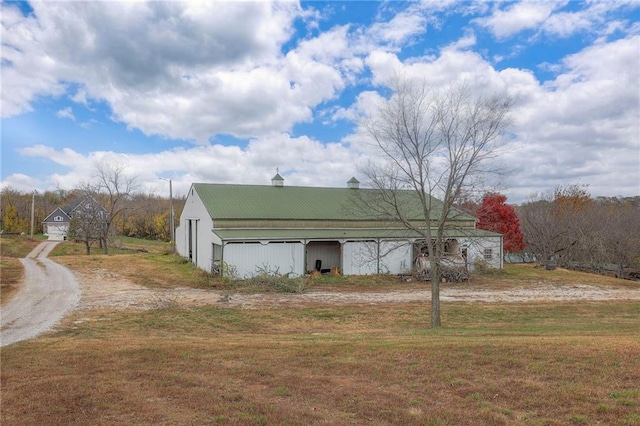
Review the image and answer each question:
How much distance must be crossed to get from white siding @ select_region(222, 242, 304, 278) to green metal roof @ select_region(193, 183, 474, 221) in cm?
337

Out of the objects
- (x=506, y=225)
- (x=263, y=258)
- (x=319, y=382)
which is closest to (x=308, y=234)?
(x=263, y=258)

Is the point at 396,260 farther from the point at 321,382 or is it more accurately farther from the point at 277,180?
the point at 321,382

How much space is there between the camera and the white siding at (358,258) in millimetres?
27375

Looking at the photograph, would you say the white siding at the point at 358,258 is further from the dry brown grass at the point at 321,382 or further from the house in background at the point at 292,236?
the dry brown grass at the point at 321,382

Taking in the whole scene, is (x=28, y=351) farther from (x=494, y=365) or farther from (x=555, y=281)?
(x=555, y=281)

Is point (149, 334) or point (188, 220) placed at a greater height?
point (188, 220)

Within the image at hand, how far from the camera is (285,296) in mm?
20734

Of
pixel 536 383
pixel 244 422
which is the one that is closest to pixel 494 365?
pixel 536 383

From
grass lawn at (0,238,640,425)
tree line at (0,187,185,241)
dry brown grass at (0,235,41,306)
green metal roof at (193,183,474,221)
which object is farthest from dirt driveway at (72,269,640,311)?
tree line at (0,187,185,241)

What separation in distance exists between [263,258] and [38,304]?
11539mm

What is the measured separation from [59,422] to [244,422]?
2.26m

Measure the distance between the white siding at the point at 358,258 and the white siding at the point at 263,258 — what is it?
295 centimetres

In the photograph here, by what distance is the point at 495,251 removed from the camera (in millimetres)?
31688

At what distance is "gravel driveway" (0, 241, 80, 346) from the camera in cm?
1230
